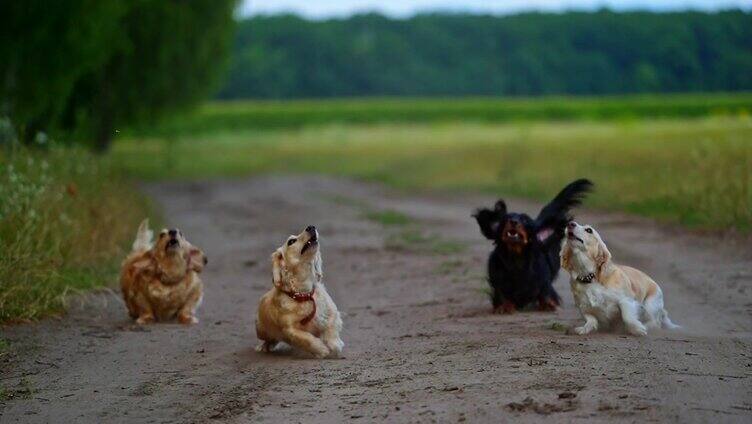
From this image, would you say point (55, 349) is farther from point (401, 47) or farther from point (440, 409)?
point (401, 47)

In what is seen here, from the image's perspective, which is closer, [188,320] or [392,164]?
[188,320]

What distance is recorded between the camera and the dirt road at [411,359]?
26.2ft

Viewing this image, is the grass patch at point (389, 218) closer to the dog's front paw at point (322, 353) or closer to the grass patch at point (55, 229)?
the grass patch at point (55, 229)

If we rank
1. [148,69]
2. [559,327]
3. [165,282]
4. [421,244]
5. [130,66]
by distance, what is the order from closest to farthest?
1. [559,327]
2. [165,282]
3. [421,244]
4. [130,66]
5. [148,69]

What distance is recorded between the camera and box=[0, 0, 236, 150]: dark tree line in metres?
25.5

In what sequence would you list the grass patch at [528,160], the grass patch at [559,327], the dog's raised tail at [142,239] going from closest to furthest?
1. the grass patch at [559,327]
2. the dog's raised tail at [142,239]
3. the grass patch at [528,160]

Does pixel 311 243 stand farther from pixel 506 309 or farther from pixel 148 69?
pixel 148 69

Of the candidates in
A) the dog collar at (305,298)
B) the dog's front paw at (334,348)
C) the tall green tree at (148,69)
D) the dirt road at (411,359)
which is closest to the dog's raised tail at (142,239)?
the dirt road at (411,359)

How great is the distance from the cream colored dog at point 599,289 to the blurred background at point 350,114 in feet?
16.3

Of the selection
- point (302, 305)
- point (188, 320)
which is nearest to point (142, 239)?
point (188, 320)

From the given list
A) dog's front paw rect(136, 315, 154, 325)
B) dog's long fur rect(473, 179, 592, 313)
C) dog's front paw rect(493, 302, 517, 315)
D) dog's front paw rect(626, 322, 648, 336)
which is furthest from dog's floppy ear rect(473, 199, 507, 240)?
dog's front paw rect(136, 315, 154, 325)

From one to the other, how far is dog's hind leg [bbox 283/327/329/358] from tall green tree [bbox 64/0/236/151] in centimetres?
2715

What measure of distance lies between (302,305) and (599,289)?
221cm

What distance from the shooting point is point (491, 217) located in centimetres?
1250
